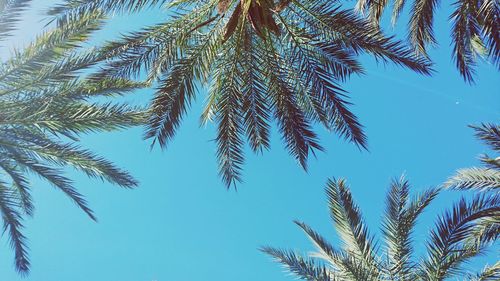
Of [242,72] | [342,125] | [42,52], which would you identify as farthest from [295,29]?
[42,52]

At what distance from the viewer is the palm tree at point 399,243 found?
372 inches

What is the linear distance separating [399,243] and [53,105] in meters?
6.21

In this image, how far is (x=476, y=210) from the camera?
950 centimetres

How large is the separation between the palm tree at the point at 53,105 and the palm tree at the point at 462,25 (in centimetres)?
411

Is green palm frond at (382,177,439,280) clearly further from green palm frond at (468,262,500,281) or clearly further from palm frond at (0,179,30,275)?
palm frond at (0,179,30,275)

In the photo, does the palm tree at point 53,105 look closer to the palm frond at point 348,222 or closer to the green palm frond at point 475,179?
the palm frond at point 348,222

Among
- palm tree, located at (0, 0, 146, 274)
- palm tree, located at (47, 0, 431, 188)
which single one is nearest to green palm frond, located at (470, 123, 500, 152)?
palm tree, located at (47, 0, 431, 188)

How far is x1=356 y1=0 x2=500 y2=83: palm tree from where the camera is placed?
26.1 ft

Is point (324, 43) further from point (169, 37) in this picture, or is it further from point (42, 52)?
point (42, 52)

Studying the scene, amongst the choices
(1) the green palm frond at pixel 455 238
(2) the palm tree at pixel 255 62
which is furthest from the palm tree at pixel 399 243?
(2) the palm tree at pixel 255 62

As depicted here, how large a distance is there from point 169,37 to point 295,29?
68.7 inches

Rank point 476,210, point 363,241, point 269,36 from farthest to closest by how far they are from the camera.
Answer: point 363,241 → point 476,210 → point 269,36

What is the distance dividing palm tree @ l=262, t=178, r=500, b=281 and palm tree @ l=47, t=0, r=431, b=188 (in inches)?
103

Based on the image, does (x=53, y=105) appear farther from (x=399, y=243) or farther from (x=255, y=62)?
(x=399, y=243)
